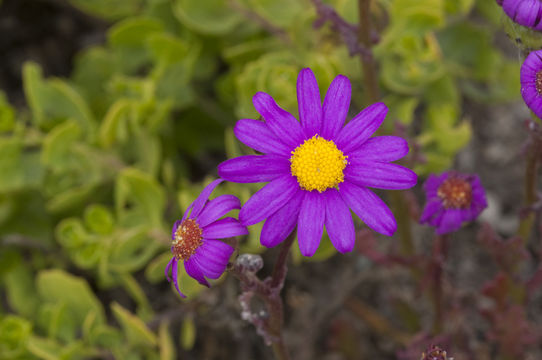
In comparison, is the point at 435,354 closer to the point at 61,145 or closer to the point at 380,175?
the point at 380,175

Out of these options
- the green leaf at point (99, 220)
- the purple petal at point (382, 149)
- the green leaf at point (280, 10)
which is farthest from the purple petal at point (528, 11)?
the green leaf at point (99, 220)

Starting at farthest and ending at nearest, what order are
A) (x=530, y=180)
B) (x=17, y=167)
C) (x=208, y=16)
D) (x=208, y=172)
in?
(x=208, y=172) < (x=208, y=16) < (x=17, y=167) < (x=530, y=180)

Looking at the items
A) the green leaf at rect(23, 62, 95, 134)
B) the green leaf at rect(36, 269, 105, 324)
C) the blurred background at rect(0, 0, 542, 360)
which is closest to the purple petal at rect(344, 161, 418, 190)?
the blurred background at rect(0, 0, 542, 360)

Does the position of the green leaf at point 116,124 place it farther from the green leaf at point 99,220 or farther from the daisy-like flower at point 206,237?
the daisy-like flower at point 206,237

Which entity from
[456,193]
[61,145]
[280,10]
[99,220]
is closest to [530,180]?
[456,193]

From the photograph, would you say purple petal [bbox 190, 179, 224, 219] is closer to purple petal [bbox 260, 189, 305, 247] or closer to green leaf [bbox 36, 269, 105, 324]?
purple petal [bbox 260, 189, 305, 247]

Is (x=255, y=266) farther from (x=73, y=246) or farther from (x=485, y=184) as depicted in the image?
(x=485, y=184)
